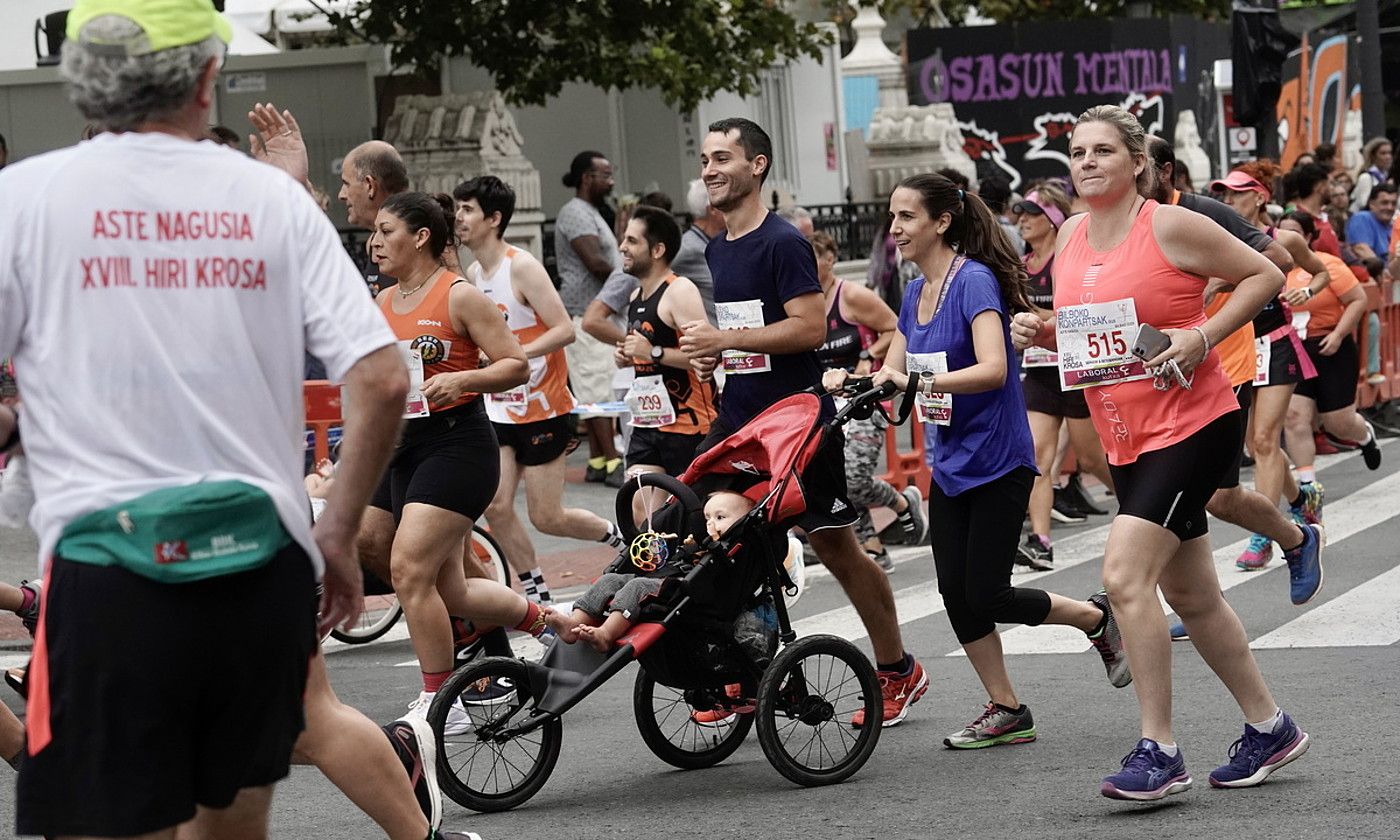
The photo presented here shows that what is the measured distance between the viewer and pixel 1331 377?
478 inches

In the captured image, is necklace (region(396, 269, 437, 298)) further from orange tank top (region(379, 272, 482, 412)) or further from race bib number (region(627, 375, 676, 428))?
race bib number (region(627, 375, 676, 428))

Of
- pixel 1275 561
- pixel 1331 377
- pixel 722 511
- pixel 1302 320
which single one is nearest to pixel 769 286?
pixel 722 511

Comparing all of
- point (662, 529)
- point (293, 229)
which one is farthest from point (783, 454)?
point (293, 229)

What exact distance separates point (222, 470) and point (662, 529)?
10.3ft

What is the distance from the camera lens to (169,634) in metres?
3.17

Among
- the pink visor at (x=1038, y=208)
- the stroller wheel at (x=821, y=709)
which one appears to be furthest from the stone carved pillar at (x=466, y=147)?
the stroller wheel at (x=821, y=709)

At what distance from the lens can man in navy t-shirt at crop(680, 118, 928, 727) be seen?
6891mm

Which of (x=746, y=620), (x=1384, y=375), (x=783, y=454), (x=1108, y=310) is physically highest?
(x=1108, y=310)

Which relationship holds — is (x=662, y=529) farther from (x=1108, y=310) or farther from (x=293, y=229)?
(x=293, y=229)

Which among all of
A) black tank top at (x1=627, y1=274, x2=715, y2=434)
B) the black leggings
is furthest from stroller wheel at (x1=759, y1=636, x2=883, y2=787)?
black tank top at (x1=627, y1=274, x2=715, y2=434)

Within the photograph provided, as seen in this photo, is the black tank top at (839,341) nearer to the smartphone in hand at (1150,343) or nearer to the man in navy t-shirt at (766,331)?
the man in navy t-shirt at (766,331)

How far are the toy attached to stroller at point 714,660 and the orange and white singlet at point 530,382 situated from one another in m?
2.79

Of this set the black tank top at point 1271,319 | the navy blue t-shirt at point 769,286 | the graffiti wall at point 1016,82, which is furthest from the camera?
the graffiti wall at point 1016,82

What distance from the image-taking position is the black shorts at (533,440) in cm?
935
